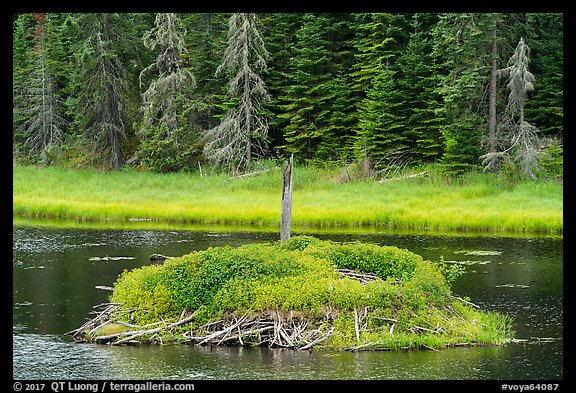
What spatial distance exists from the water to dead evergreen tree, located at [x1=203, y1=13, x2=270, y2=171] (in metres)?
19.6

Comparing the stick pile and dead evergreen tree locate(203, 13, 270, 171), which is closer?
the stick pile

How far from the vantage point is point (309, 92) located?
176ft

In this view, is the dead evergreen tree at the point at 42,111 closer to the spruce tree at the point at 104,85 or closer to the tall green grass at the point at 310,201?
the spruce tree at the point at 104,85

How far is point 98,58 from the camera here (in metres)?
58.1

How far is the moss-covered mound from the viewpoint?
16922 millimetres

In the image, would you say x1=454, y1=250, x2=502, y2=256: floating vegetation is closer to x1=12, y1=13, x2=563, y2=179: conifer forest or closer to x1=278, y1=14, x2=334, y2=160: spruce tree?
x1=12, y1=13, x2=563, y2=179: conifer forest

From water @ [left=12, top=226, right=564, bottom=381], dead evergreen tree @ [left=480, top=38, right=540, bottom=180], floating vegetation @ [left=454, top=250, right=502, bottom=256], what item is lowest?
water @ [left=12, top=226, right=564, bottom=381]

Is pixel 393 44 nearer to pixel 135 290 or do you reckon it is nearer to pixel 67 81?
pixel 67 81

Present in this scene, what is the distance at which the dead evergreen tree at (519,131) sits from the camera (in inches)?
1668

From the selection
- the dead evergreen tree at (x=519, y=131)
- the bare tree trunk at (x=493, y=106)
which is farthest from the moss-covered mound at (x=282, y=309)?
the bare tree trunk at (x=493, y=106)

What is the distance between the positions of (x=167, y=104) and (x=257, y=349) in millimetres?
40556

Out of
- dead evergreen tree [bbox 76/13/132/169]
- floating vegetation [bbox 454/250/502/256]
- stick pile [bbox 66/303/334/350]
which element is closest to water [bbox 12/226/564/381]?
floating vegetation [bbox 454/250/502/256]
